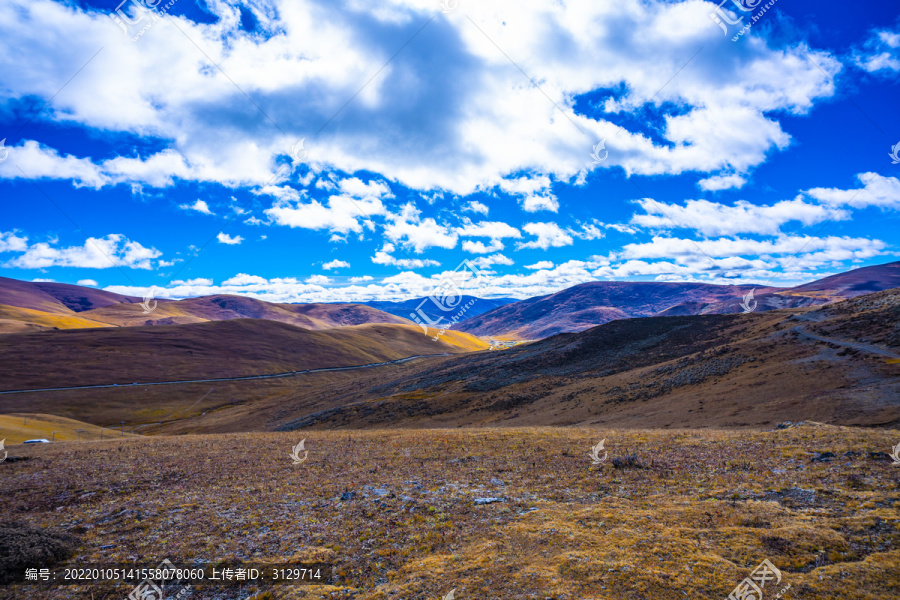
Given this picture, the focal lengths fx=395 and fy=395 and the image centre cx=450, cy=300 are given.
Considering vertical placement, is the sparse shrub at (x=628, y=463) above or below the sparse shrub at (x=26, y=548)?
below

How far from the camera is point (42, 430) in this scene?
44.6 m

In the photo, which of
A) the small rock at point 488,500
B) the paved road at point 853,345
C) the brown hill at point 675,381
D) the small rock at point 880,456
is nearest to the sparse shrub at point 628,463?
the small rock at point 488,500

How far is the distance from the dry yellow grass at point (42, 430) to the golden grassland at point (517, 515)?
25.6 m

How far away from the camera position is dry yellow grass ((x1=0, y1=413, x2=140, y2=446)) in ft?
131

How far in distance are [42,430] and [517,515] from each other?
192 ft

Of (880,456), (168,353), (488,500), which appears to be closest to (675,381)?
(880,456)

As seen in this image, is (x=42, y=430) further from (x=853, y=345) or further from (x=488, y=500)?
(x=853, y=345)

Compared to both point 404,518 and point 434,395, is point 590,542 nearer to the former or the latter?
point 404,518

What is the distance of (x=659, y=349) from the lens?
67.6 meters

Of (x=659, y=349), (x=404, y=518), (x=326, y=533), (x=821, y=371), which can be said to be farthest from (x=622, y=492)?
(x=659, y=349)

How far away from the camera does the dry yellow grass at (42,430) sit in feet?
131

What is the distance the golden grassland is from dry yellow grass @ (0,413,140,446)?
84.0ft

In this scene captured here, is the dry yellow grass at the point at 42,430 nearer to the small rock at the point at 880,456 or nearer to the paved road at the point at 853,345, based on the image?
the small rock at the point at 880,456

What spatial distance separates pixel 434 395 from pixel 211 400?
7040 centimetres
